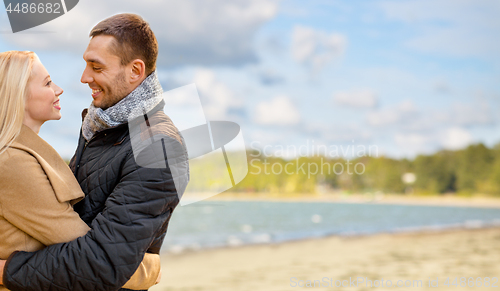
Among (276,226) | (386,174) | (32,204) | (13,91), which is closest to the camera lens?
(32,204)

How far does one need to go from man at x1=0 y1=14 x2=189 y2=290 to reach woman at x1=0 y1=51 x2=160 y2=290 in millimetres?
55

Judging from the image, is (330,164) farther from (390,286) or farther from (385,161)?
(390,286)

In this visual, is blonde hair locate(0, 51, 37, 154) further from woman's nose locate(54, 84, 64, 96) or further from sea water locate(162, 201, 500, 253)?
sea water locate(162, 201, 500, 253)

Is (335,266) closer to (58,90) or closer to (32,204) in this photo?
(58,90)

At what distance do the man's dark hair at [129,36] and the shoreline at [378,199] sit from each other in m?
60.3

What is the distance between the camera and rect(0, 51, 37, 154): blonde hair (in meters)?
1.32

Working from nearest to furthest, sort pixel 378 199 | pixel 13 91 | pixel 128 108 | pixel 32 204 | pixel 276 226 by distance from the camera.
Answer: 1. pixel 32 204
2. pixel 13 91
3. pixel 128 108
4. pixel 276 226
5. pixel 378 199

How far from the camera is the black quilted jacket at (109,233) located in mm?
1234

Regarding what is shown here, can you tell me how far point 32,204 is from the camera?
124 cm

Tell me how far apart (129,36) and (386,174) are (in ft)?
240

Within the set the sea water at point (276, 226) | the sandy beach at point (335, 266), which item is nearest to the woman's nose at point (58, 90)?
the sea water at point (276, 226)

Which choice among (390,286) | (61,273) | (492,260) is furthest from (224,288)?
(61,273)

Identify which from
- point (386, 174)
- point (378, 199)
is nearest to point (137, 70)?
point (386, 174)

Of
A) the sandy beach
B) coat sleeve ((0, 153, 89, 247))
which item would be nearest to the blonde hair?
coat sleeve ((0, 153, 89, 247))
